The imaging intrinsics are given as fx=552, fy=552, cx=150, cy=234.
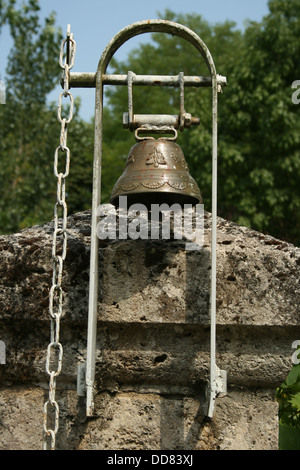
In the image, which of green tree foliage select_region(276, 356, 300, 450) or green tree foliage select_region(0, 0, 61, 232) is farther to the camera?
green tree foliage select_region(0, 0, 61, 232)

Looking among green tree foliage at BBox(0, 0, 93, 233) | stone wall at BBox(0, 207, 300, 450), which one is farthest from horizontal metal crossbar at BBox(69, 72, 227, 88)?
green tree foliage at BBox(0, 0, 93, 233)

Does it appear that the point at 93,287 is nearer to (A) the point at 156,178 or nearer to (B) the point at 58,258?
(B) the point at 58,258

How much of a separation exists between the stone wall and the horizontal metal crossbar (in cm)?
56

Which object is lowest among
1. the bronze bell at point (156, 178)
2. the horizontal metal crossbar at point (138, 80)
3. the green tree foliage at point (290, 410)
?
the green tree foliage at point (290, 410)

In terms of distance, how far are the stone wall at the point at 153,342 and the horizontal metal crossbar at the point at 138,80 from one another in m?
0.56

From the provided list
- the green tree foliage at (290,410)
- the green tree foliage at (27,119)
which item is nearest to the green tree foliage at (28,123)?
the green tree foliage at (27,119)

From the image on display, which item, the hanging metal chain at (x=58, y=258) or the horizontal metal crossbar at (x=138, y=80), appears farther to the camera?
the horizontal metal crossbar at (x=138, y=80)

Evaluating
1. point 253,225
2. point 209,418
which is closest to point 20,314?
point 209,418

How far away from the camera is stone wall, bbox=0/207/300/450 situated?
189cm

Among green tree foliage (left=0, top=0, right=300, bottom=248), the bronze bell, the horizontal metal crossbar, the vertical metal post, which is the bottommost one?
the vertical metal post

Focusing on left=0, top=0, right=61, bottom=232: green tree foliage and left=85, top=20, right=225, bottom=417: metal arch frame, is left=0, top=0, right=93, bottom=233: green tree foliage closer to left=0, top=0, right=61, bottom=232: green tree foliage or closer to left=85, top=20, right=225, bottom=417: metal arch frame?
left=0, top=0, right=61, bottom=232: green tree foliage

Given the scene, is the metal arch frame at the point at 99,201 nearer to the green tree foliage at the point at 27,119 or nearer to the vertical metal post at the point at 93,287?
the vertical metal post at the point at 93,287

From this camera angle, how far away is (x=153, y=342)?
1920mm

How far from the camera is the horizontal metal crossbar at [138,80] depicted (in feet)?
6.26
